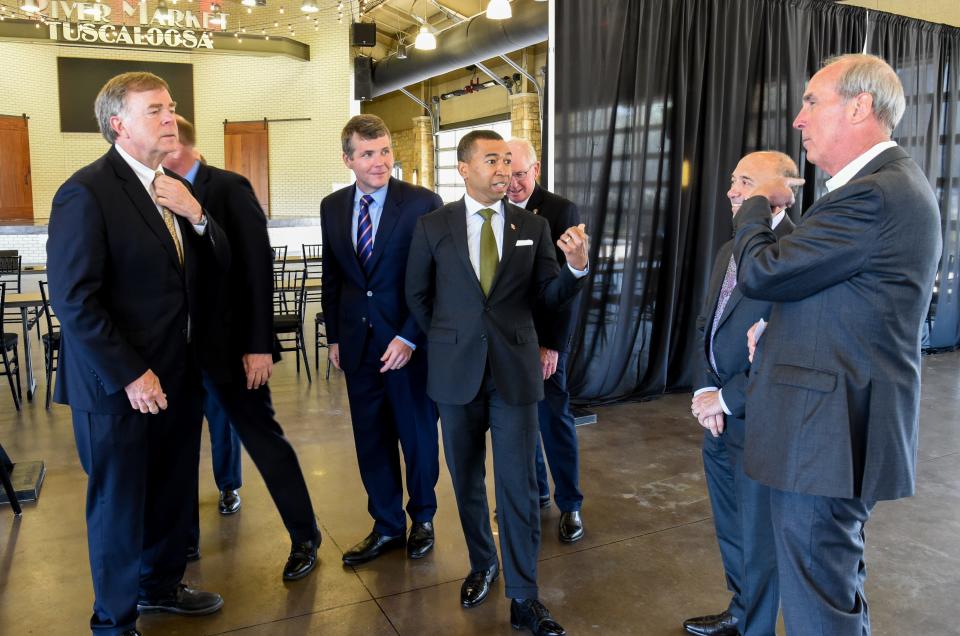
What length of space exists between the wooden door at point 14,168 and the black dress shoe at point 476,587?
16.8 metres

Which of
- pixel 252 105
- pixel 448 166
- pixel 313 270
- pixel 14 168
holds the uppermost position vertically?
pixel 252 105

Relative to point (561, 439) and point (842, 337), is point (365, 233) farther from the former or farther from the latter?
point (842, 337)

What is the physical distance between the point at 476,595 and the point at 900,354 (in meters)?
1.71

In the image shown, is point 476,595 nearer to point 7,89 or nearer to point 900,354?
point 900,354

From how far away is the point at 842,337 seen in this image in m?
1.74

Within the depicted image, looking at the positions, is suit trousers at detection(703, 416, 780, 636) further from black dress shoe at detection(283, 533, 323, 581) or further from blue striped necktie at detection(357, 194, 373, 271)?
black dress shoe at detection(283, 533, 323, 581)

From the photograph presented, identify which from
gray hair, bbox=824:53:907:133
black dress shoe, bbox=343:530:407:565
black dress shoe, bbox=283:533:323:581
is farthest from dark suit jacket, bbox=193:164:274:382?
gray hair, bbox=824:53:907:133

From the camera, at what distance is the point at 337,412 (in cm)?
564

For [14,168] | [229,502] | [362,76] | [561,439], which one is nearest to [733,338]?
[561,439]

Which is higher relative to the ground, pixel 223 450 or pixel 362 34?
pixel 362 34

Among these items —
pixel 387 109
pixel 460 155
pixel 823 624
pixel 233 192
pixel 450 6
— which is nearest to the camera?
pixel 823 624

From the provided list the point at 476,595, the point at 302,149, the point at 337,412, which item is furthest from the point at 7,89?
the point at 476,595

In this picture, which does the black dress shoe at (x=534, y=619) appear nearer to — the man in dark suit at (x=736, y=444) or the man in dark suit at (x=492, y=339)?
the man in dark suit at (x=492, y=339)

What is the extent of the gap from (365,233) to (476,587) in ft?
4.77
